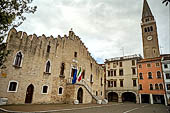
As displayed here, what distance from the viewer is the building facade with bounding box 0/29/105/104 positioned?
13938 mm

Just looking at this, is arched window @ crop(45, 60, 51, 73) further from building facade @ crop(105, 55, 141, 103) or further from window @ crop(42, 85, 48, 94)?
building facade @ crop(105, 55, 141, 103)

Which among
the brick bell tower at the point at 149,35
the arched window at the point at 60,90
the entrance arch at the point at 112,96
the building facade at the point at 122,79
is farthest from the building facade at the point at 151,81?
the arched window at the point at 60,90

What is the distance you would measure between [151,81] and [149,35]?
19.3 m

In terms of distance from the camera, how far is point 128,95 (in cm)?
3384

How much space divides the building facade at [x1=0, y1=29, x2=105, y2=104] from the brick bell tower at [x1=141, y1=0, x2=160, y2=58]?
2597 centimetres

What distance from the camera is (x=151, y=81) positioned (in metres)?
28.0

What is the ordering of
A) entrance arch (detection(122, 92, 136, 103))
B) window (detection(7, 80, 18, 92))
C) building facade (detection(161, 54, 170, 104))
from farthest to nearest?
1. entrance arch (detection(122, 92, 136, 103))
2. building facade (detection(161, 54, 170, 104))
3. window (detection(7, 80, 18, 92))

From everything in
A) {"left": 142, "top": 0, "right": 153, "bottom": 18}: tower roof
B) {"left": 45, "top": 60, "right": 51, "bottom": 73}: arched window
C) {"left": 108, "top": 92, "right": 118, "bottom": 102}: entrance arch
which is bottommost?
{"left": 108, "top": 92, "right": 118, "bottom": 102}: entrance arch

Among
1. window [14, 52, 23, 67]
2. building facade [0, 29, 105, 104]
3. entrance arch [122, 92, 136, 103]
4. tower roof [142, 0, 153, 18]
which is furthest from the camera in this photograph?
tower roof [142, 0, 153, 18]

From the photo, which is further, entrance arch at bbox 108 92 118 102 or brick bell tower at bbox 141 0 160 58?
brick bell tower at bbox 141 0 160 58

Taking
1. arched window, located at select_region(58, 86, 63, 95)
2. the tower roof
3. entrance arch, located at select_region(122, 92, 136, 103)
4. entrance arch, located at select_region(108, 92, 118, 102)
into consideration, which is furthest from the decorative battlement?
the tower roof

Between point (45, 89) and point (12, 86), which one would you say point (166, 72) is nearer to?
point (45, 89)

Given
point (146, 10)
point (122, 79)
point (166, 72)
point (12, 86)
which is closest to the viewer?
point (12, 86)

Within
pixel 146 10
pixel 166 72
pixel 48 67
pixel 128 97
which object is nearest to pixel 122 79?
pixel 128 97
